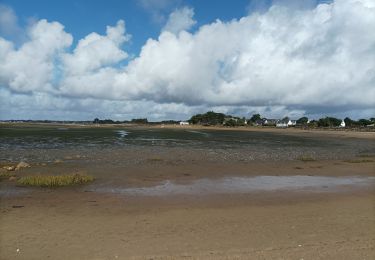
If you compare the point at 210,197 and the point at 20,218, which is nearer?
the point at 20,218

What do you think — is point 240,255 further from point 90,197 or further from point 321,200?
point 90,197

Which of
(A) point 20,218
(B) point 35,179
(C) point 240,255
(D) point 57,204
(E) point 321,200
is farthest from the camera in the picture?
(B) point 35,179

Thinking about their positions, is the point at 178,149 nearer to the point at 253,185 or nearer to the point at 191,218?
the point at 253,185

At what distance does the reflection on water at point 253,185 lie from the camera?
18484 mm

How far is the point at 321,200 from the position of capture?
16.1 meters

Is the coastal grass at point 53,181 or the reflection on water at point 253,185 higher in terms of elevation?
the coastal grass at point 53,181

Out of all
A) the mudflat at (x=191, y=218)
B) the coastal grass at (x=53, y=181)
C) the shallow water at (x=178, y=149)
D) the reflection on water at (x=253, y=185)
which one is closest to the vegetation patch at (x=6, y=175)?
the mudflat at (x=191, y=218)

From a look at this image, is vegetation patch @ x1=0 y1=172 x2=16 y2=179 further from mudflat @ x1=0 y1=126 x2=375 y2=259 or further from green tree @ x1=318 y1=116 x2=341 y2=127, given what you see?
green tree @ x1=318 y1=116 x2=341 y2=127

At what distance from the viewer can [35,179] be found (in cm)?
2022

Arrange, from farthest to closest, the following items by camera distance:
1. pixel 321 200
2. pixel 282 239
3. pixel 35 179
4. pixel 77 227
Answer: pixel 35 179
pixel 321 200
pixel 77 227
pixel 282 239

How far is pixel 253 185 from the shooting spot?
20.7 metres

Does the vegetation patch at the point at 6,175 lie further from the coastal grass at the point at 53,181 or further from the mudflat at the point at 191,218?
the coastal grass at the point at 53,181

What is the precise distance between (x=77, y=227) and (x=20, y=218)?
7.76ft

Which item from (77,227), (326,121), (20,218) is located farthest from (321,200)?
(326,121)
